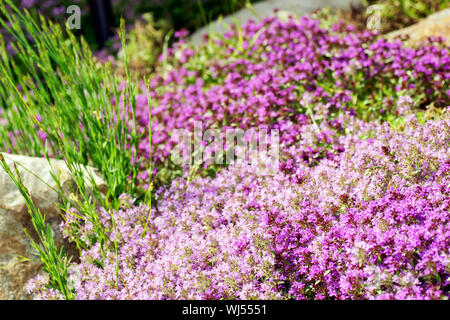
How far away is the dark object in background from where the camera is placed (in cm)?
824

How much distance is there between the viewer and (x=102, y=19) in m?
8.42

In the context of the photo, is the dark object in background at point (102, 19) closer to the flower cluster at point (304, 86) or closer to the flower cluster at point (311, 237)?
the flower cluster at point (304, 86)

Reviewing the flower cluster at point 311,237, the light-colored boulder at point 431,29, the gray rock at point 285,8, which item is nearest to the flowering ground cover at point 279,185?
the flower cluster at point 311,237

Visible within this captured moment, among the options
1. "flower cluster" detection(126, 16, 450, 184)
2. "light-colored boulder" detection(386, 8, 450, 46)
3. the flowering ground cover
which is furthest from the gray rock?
the flowering ground cover

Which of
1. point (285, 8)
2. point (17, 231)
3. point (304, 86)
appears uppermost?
point (285, 8)

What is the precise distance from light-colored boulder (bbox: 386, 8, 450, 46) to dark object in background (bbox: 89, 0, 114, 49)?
5133 millimetres

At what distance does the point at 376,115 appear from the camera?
443 cm

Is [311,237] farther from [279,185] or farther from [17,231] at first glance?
[17,231]

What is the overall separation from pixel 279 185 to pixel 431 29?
140 inches

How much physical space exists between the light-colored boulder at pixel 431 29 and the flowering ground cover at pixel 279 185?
58 centimetres

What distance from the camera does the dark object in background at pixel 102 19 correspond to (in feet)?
27.0

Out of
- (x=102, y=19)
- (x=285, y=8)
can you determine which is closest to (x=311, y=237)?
(x=285, y=8)

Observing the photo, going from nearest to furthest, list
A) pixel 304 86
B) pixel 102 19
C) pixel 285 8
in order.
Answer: pixel 304 86
pixel 285 8
pixel 102 19
